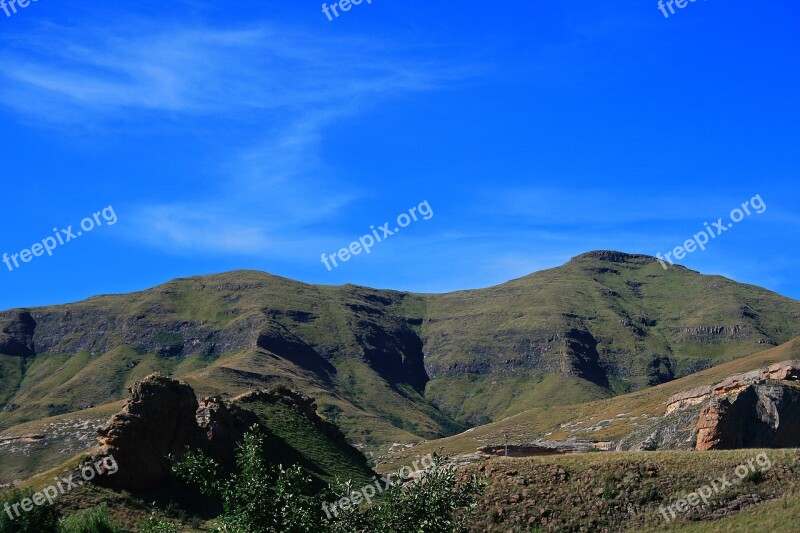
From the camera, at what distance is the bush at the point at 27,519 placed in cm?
3612

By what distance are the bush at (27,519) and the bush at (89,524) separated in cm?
61

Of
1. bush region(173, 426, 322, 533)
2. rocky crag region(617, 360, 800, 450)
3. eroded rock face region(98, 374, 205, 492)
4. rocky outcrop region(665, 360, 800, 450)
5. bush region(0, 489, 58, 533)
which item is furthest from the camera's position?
rocky crag region(617, 360, 800, 450)

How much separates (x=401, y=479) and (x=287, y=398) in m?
59.6

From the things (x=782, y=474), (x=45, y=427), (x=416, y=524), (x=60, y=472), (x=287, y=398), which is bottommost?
(x=782, y=474)

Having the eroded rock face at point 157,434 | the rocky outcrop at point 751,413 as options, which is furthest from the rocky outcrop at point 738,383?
the eroded rock face at point 157,434

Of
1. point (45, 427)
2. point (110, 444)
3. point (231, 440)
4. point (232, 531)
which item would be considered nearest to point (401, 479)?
point (232, 531)

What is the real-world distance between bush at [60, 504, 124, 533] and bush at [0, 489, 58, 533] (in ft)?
2.02

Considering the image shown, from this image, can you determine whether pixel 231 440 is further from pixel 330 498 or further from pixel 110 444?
pixel 330 498

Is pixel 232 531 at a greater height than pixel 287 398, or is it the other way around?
pixel 287 398

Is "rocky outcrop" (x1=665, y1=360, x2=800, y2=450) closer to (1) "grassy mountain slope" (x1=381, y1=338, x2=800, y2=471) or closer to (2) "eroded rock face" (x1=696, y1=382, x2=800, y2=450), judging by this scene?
(2) "eroded rock face" (x1=696, y1=382, x2=800, y2=450)

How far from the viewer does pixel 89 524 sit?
36.5 metres

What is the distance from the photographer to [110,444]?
2074 inches

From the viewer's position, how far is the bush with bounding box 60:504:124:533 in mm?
36219

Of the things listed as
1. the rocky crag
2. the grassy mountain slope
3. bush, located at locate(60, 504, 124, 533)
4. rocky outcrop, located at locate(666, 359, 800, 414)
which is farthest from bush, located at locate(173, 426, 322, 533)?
the grassy mountain slope
